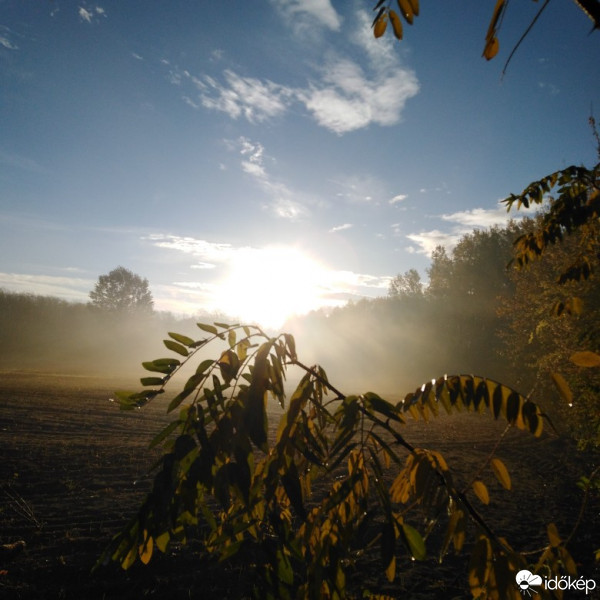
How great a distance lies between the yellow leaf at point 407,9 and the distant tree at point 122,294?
289 feet

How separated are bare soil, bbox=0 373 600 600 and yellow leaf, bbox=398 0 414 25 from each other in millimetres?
2022

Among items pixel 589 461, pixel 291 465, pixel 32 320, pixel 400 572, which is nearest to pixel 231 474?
pixel 291 465

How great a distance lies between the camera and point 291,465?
4.18ft

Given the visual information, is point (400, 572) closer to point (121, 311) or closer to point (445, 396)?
point (445, 396)

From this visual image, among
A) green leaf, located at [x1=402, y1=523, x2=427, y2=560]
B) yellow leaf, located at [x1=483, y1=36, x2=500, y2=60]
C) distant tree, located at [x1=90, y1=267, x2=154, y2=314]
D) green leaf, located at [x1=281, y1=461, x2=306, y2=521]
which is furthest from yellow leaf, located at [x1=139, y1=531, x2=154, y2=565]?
distant tree, located at [x1=90, y1=267, x2=154, y2=314]

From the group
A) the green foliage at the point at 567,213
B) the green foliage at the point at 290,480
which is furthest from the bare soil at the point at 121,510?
the green foliage at the point at 567,213

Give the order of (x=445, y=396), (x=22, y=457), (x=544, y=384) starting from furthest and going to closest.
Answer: (x=544, y=384)
(x=22, y=457)
(x=445, y=396)

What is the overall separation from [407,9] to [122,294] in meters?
88.9

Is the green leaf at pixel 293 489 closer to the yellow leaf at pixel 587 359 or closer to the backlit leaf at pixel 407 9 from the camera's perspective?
the yellow leaf at pixel 587 359

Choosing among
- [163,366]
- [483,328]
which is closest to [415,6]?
[163,366]

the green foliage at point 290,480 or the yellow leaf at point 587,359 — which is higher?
the yellow leaf at point 587,359

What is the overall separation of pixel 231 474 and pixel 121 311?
3485 inches

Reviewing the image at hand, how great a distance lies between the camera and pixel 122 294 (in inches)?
3184

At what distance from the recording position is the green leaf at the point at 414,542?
1.17 metres
